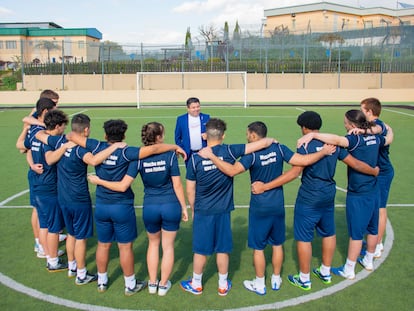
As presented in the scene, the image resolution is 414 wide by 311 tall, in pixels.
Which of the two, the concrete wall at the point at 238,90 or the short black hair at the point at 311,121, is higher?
the concrete wall at the point at 238,90

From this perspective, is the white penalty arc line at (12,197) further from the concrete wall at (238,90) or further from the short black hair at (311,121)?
the concrete wall at (238,90)

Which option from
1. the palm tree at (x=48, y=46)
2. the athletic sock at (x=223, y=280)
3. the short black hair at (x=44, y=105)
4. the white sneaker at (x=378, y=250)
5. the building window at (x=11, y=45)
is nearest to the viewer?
the athletic sock at (x=223, y=280)

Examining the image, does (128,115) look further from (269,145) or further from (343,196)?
(269,145)

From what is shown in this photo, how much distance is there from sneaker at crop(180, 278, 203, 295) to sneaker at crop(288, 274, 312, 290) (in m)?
1.13

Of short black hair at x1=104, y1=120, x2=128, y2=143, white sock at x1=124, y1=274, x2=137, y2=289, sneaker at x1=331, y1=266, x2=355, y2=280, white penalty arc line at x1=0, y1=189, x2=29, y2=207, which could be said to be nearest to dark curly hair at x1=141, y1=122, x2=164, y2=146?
short black hair at x1=104, y1=120, x2=128, y2=143

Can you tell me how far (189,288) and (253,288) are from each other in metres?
0.76

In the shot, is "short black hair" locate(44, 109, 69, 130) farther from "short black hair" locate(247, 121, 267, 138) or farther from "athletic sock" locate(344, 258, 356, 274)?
"athletic sock" locate(344, 258, 356, 274)

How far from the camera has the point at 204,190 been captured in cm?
455

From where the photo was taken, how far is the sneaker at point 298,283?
4.87 metres

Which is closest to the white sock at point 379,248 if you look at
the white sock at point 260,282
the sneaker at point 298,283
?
the sneaker at point 298,283

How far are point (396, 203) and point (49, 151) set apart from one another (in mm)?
6481

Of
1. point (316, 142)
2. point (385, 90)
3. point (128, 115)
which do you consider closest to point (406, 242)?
point (316, 142)

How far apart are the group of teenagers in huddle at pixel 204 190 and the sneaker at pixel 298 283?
0.04ft

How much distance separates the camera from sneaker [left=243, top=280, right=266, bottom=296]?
4793 millimetres
